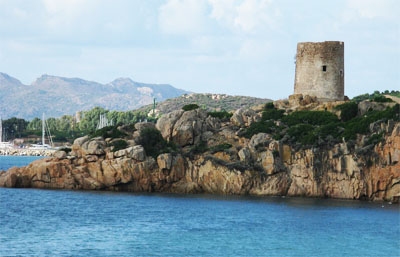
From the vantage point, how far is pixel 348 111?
67.2 meters

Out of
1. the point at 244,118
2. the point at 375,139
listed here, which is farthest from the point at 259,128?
the point at 375,139

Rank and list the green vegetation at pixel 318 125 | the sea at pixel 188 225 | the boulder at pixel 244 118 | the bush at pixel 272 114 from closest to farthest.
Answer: the sea at pixel 188 225 < the green vegetation at pixel 318 125 < the boulder at pixel 244 118 < the bush at pixel 272 114

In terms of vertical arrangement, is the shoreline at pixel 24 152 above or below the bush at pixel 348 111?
below

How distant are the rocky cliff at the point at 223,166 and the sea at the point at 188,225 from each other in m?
1.49

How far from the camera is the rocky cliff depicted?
60094 mm

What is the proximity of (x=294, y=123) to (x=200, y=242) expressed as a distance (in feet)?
83.7

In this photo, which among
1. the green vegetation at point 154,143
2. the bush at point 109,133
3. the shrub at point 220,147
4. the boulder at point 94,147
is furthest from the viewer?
the bush at point 109,133

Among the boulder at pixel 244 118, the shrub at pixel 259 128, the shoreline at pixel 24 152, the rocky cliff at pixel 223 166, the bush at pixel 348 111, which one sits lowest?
the rocky cliff at pixel 223 166

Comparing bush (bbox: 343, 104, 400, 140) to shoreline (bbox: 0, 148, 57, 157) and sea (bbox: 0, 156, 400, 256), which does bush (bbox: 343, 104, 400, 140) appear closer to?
sea (bbox: 0, 156, 400, 256)

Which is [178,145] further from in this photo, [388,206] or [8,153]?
[8,153]

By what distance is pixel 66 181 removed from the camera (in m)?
65.1

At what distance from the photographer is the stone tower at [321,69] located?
70812 millimetres

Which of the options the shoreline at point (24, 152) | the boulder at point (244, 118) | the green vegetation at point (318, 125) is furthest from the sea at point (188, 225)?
the shoreline at point (24, 152)

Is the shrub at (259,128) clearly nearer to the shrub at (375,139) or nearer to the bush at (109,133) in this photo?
the shrub at (375,139)
